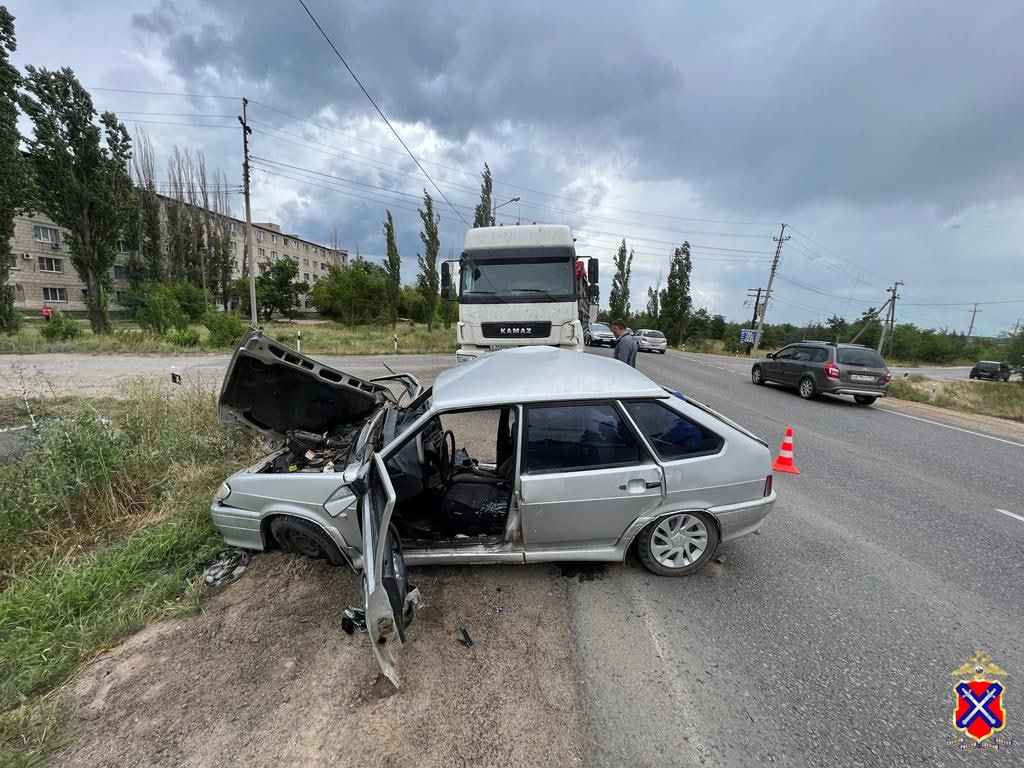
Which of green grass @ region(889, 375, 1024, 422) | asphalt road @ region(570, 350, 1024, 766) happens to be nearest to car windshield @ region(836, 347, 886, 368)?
green grass @ region(889, 375, 1024, 422)

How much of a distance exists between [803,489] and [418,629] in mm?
4392

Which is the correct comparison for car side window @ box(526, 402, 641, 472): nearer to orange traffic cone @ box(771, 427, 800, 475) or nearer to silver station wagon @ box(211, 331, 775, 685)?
silver station wagon @ box(211, 331, 775, 685)

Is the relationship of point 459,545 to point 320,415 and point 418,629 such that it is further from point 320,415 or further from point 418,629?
point 320,415

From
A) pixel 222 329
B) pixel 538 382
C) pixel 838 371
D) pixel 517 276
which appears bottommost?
pixel 222 329

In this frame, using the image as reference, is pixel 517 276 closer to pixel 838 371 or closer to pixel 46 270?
pixel 838 371

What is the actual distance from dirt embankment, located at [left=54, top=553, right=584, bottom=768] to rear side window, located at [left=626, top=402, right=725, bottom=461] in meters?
1.23

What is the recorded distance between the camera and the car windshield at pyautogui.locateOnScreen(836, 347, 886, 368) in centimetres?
945

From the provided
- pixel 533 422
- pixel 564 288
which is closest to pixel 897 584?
pixel 533 422

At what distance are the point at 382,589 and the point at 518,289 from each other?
21.2 ft

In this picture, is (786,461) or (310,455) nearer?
(310,455)

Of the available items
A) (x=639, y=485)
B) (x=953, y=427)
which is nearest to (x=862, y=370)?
(x=953, y=427)

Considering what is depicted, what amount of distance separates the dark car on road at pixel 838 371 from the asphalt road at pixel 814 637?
5847mm

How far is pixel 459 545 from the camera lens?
263 cm

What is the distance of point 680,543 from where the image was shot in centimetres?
276
